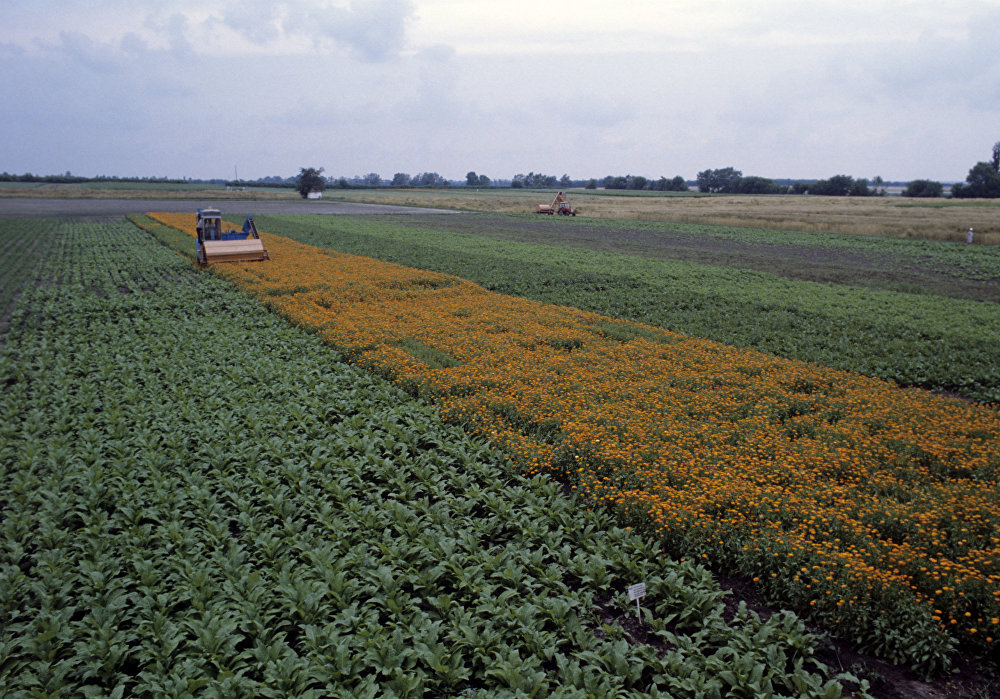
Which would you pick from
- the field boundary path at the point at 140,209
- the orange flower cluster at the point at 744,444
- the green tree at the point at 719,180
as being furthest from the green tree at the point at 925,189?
the orange flower cluster at the point at 744,444

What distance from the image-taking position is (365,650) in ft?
16.8

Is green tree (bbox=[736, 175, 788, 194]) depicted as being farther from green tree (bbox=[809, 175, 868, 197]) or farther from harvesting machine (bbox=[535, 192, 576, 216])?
harvesting machine (bbox=[535, 192, 576, 216])

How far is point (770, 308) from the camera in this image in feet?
62.6

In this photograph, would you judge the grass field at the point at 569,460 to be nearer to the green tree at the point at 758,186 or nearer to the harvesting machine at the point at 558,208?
the harvesting machine at the point at 558,208

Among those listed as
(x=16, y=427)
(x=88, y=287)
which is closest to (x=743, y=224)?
(x=88, y=287)

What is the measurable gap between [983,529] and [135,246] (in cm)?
3814

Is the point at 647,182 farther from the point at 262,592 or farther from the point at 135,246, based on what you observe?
the point at 262,592

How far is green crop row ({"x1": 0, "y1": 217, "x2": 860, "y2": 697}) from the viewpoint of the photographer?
4.88 m

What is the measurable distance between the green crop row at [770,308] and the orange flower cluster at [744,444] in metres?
1.66

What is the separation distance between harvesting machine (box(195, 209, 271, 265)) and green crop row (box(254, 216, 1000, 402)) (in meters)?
5.94

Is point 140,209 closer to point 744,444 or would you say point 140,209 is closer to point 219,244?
point 219,244

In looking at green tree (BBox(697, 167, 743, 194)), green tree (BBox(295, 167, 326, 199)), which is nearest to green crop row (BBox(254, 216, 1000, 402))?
green tree (BBox(295, 167, 326, 199))

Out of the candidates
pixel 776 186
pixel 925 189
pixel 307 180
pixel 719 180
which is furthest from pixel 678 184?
pixel 307 180

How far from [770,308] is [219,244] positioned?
22335mm
